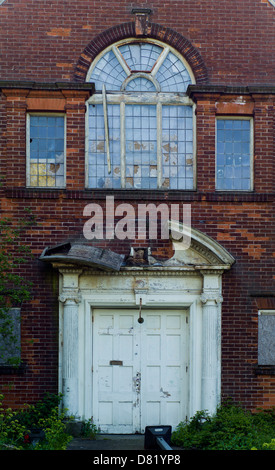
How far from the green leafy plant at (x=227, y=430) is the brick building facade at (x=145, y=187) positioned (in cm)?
25

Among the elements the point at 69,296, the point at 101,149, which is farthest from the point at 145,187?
the point at 69,296

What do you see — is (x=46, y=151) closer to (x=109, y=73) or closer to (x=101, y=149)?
(x=101, y=149)

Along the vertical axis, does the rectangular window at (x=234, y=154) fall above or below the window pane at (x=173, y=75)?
below

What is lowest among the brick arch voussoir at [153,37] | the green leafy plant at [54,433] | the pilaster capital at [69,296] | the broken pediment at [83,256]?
the green leafy plant at [54,433]

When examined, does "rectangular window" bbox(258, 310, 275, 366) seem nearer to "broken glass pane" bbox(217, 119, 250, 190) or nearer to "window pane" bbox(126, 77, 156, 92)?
"broken glass pane" bbox(217, 119, 250, 190)

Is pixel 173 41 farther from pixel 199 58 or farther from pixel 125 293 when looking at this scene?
pixel 125 293

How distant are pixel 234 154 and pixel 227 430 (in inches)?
185

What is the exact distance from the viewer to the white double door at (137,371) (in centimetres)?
1113

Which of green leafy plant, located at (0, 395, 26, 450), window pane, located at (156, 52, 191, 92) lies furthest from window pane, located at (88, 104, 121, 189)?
green leafy plant, located at (0, 395, 26, 450)

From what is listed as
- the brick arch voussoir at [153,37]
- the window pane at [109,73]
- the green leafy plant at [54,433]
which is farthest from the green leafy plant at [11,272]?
the brick arch voussoir at [153,37]

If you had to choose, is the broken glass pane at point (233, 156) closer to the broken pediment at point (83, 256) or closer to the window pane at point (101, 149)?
the window pane at point (101, 149)

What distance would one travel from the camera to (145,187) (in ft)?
37.7

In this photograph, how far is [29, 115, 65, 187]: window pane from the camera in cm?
1141

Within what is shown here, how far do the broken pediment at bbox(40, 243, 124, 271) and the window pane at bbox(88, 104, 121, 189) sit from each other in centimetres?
128
